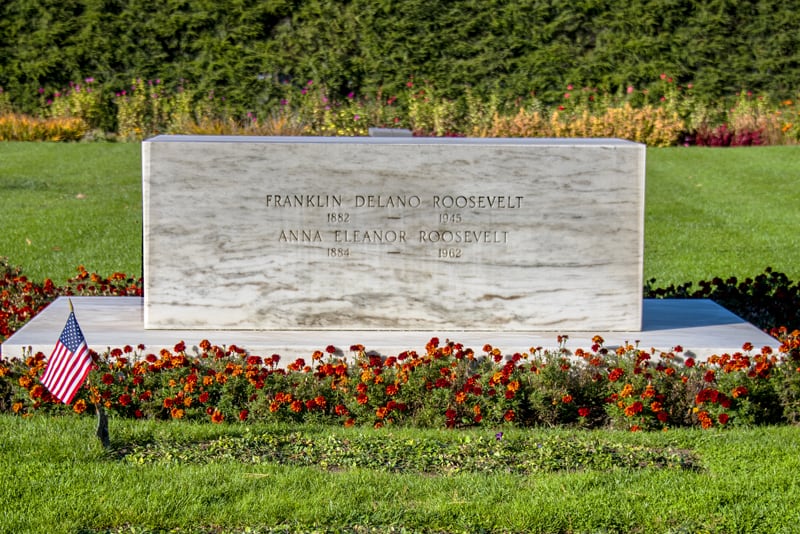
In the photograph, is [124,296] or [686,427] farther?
[124,296]

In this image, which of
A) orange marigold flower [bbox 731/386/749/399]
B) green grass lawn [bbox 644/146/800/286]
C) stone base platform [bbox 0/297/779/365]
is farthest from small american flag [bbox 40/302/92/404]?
green grass lawn [bbox 644/146/800/286]

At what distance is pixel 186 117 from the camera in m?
17.9

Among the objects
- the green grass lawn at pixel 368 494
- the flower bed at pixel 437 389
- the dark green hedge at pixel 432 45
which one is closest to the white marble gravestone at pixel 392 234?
the flower bed at pixel 437 389

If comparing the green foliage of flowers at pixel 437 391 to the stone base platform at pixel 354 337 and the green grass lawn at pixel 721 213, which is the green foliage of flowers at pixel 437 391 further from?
the green grass lawn at pixel 721 213

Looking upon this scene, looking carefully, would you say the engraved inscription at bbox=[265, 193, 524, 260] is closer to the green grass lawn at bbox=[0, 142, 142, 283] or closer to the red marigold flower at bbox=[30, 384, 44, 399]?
the red marigold flower at bbox=[30, 384, 44, 399]

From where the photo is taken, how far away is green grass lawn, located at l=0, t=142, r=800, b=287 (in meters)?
10.4

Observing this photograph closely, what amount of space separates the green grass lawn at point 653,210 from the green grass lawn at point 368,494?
15.5 feet

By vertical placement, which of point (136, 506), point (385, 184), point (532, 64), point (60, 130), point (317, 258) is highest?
point (532, 64)

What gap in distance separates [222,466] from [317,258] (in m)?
2.05

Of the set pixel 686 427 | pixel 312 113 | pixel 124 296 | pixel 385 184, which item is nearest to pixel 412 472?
pixel 686 427

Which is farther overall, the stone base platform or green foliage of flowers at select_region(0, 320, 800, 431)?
the stone base platform

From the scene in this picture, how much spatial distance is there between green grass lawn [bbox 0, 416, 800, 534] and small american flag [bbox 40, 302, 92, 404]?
0.99 ft

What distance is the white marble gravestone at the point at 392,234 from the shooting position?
22.0 ft

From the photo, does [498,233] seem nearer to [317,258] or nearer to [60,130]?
[317,258]
